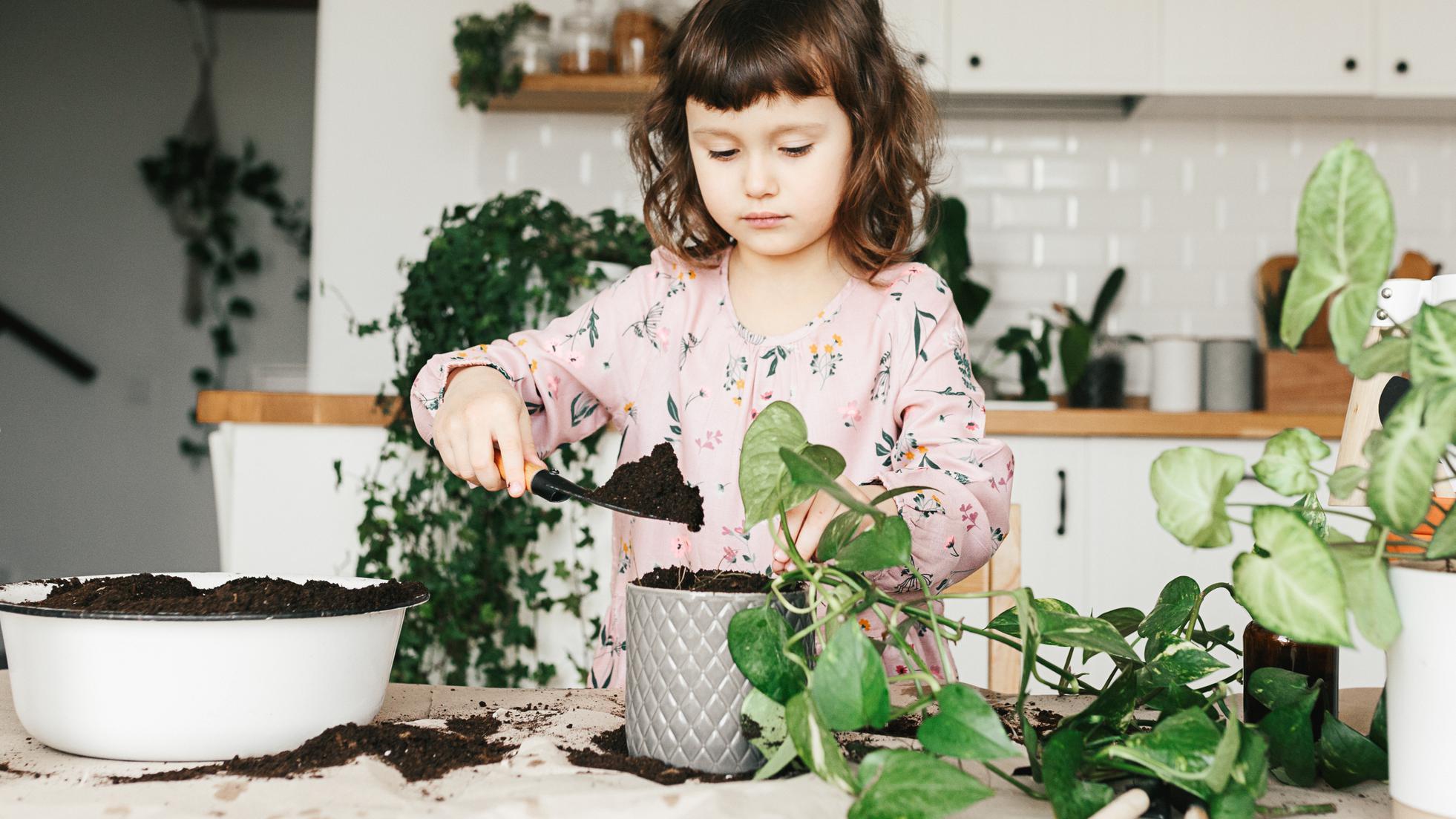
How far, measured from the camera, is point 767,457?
0.52m

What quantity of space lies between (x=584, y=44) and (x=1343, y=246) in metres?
2.41

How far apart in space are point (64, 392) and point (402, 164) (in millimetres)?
2429

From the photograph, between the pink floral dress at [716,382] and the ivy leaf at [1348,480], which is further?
the pink floral dress at [716,382]

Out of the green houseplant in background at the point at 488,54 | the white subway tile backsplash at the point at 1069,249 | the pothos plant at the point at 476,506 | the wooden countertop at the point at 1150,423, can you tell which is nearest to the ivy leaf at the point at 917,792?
the pothos plant at the point at 476,506

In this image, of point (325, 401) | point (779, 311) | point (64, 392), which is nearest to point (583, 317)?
point (779, 311)

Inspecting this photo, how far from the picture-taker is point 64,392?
173 inches

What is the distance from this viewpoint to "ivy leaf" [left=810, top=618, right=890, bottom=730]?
1.55 feet

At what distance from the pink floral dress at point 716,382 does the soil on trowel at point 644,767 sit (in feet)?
1.57

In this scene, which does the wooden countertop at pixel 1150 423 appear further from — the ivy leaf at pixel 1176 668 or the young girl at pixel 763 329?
the ivy leaf at pixel 1176 668

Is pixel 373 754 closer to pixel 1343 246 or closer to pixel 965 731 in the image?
pixel 965 731

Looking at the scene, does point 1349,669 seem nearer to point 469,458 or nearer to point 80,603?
point 469,458

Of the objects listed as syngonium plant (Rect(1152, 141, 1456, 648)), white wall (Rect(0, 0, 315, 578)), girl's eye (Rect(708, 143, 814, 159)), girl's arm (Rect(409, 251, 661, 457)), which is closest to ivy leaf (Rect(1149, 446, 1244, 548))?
syngonium plant (Rect(1152, 141, 1456, 648))

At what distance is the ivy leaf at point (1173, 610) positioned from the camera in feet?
2.11

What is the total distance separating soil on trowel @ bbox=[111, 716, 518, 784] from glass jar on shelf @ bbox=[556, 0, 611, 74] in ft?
7.34
